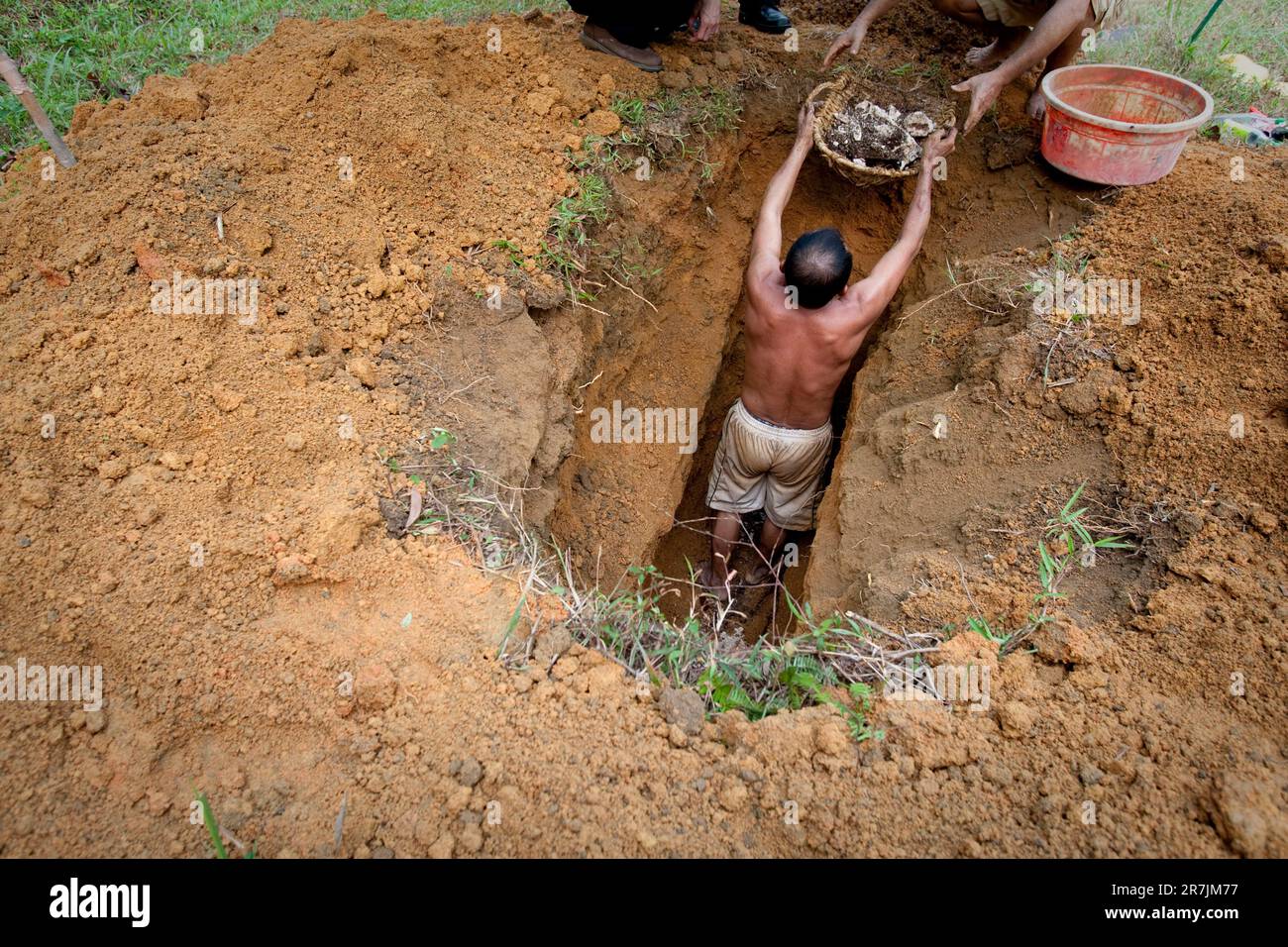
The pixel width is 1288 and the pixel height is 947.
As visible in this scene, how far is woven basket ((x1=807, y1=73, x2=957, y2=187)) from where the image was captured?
121 inches

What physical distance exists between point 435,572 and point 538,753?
0.64m

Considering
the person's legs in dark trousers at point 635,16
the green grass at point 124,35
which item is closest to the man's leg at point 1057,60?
the person's legs in dark trousers at point 635,16

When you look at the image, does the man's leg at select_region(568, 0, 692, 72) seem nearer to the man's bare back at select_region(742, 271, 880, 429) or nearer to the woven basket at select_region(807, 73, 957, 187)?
the woven basket at select_region(807, 73, 957, 187)

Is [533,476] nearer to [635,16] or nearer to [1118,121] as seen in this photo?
[635,16]

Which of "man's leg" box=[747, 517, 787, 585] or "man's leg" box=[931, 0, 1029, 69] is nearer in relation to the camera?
"man's leg" box=[931, 0, 1029, 69]

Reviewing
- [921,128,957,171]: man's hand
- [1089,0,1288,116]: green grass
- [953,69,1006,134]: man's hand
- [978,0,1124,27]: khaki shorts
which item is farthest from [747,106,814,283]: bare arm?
[1089,0,1288,116]: green grass

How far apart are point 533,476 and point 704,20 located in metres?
2.40

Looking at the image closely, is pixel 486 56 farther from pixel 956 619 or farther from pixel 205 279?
pixel 956 619

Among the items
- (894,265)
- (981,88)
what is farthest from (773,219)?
(981,88)

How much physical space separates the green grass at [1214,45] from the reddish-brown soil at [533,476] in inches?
52.6

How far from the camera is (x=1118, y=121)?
9.62 feet

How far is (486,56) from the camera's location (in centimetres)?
325

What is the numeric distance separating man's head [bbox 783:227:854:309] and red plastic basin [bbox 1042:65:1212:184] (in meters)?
1.04

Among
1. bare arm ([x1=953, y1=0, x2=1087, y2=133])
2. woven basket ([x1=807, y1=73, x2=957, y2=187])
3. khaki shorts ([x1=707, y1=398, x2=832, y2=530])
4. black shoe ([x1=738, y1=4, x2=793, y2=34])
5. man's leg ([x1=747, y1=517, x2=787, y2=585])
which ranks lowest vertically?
man's leg ([x1=747, y1=517, x2=787, y2=585])
